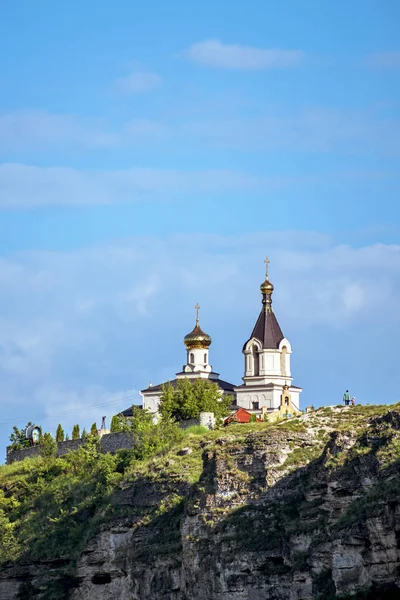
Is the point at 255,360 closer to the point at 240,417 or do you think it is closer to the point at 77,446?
the point at 240,417

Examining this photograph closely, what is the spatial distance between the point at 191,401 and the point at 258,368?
19431 mm

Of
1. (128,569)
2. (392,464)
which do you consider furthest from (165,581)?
(392,464)

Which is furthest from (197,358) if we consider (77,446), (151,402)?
(77,446)

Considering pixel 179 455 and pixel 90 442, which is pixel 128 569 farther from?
pixel 90 442

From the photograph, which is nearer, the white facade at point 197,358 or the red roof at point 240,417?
the red roof at point 240,417

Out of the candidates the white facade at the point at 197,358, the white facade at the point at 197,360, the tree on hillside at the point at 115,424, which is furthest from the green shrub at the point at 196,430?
the white facade at the point at 197,360

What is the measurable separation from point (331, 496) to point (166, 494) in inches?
685

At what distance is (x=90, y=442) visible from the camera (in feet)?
325

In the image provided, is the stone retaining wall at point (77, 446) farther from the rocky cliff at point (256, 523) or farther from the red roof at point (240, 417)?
the rocky cliff at point (256, 523)

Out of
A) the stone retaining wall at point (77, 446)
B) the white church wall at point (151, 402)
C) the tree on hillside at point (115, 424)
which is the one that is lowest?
the stone retaining wall at point (77, 446)

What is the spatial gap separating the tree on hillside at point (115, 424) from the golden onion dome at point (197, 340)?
2041 cm

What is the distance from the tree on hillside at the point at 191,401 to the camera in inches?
4050

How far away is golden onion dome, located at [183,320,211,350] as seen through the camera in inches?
4934

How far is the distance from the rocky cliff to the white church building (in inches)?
1251
